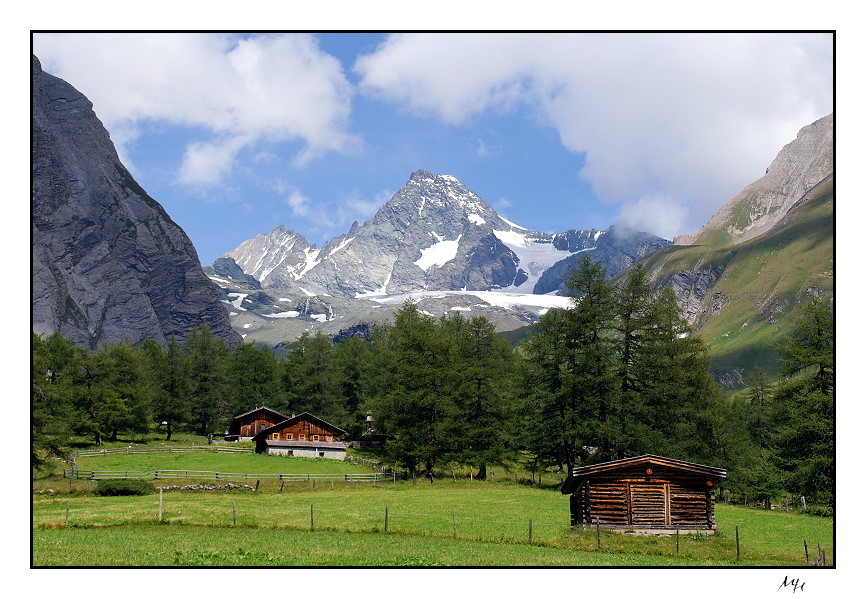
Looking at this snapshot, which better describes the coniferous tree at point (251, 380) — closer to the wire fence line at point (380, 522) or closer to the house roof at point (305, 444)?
the house roof at point (305, 444)

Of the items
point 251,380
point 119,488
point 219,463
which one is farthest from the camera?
point 251,380

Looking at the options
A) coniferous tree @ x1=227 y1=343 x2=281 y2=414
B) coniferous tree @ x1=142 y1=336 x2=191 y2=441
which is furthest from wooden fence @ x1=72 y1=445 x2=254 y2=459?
coniferous tree @ x1=227 y1=343 x2=281 y2=414

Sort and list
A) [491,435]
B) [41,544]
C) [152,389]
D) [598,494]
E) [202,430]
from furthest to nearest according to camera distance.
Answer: [202,430], [152,389], [491,435], [598,494], [41,544]

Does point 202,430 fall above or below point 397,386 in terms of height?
below

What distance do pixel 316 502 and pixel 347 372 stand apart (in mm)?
52921

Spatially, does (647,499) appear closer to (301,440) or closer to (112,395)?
(301,440)

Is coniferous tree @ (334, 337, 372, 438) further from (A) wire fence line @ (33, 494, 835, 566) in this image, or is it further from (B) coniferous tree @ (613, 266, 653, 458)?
(A) wire fence line @ (33, 494, 835, 566)

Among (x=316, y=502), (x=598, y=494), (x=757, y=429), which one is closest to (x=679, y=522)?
(x=598, y=494)

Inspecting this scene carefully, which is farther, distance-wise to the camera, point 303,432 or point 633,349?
point 303,432

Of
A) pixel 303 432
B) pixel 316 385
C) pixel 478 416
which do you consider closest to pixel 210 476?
pixel 478 416

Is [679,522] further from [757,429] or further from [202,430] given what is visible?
[202,430]

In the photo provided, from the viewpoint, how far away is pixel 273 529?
33.2 metres

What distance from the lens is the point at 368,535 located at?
31922mm

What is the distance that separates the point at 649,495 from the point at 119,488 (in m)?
32.7
